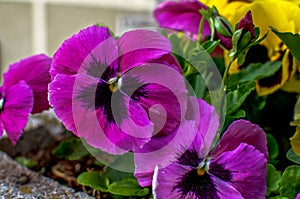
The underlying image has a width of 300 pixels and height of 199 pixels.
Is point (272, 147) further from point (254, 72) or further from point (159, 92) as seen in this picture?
point (159, 92)

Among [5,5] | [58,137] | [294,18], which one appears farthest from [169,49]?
[5,5]

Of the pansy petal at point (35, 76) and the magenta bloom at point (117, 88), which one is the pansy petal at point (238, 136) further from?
the pansy petal at point (35, 76)

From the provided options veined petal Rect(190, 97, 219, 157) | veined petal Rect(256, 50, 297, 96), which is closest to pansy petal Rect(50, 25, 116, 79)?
veined petal Rect(190, 97, 219, 157)

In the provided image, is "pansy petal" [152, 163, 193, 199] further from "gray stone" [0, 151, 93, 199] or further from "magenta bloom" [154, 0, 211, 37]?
"magenta bloom" [154, 0, 211, 37]

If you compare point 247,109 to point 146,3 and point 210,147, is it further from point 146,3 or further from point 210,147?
point 146,3

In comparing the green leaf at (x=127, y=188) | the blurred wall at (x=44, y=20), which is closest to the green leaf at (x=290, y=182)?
the green leaf at (x=127, y=188)

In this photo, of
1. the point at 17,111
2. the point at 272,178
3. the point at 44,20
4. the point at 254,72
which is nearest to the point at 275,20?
the point at 254,72
